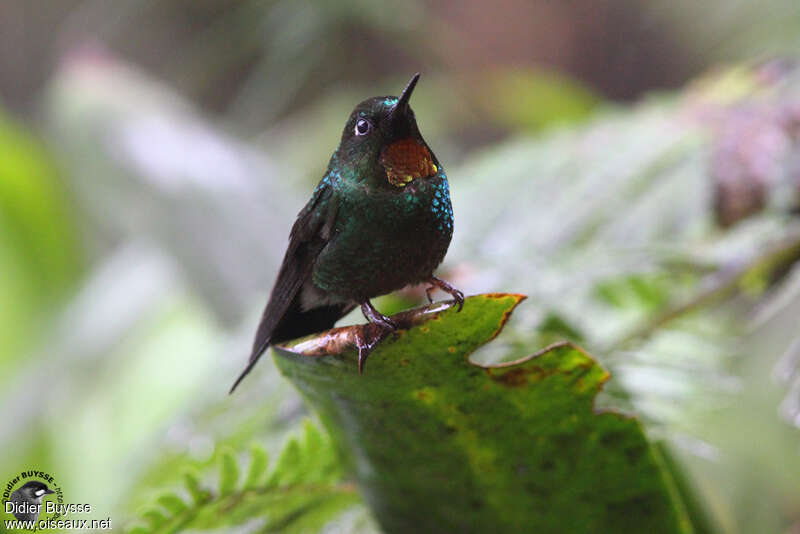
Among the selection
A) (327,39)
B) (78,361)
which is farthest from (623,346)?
(327,39)

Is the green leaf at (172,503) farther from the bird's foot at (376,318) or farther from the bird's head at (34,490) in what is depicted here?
the bird's foot at (376,318)

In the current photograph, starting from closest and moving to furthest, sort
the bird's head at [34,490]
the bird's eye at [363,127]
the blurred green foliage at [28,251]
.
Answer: the bird's eye at [363,127], the bird's head at [34,490], the blurred green foliage at [28,251]

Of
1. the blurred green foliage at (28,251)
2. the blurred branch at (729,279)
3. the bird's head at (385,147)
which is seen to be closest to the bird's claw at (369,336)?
the bird's head at (385,147)

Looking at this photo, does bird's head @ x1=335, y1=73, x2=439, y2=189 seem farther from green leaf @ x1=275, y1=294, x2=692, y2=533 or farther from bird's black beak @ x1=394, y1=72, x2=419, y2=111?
green leaf @ x1=275, y1=294, x2=692, y2=533

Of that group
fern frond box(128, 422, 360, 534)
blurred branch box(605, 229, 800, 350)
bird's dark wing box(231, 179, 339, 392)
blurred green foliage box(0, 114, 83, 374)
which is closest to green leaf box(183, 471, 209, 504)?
fern frond box(128, 422, 360, 534)

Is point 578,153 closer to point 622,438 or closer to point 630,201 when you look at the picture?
point 630,201

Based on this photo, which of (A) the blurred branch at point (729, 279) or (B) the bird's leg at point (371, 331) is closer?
(B) the bird's leg at point (371, 331)

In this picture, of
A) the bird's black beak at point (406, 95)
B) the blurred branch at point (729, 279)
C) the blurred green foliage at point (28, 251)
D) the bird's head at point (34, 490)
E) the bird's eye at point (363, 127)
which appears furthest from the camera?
the blurred green foliage at point (28, 251)
